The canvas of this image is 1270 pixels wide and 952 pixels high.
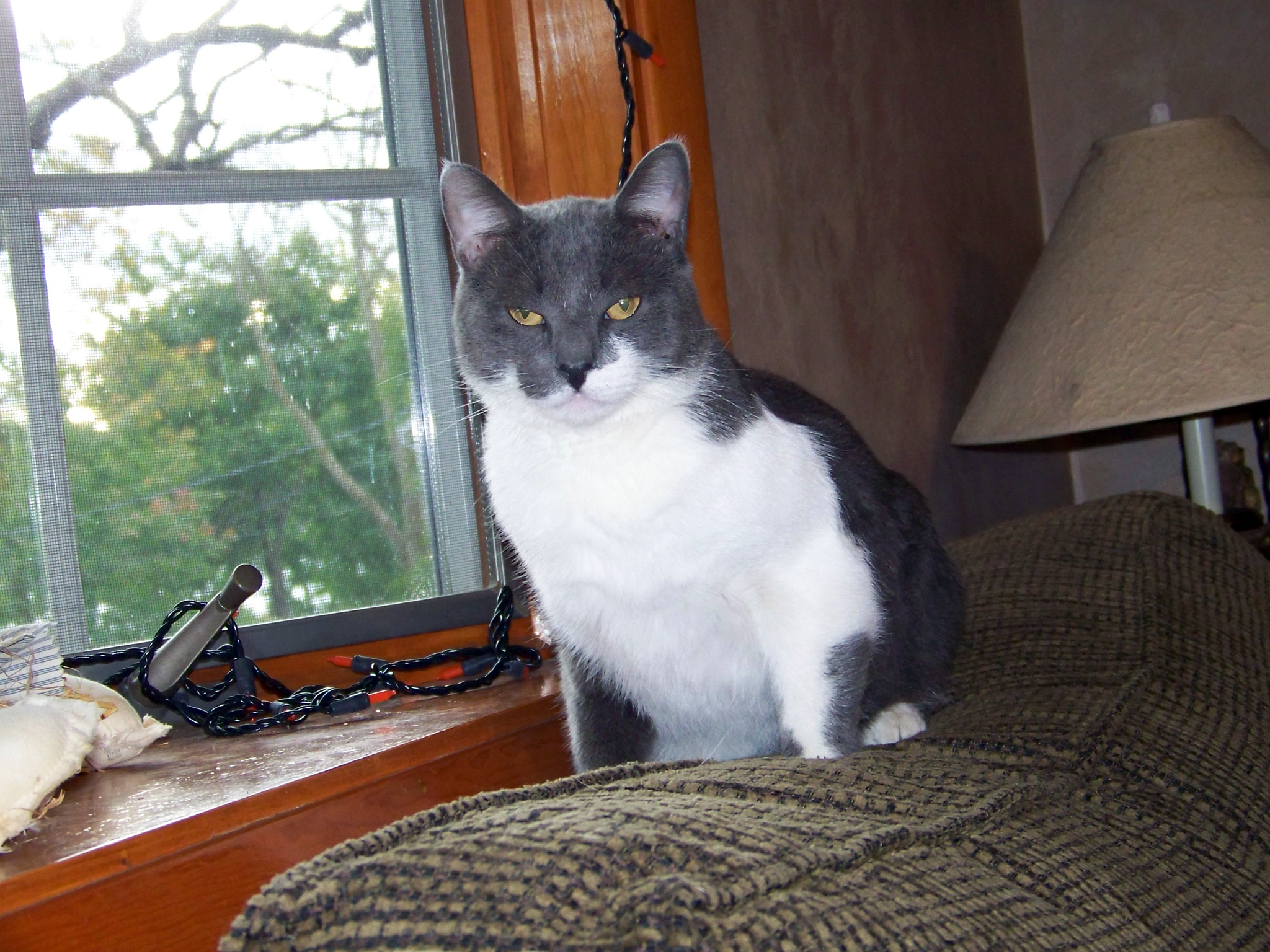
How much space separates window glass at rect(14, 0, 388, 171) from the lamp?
1.04m

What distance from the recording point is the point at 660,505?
2.97ft

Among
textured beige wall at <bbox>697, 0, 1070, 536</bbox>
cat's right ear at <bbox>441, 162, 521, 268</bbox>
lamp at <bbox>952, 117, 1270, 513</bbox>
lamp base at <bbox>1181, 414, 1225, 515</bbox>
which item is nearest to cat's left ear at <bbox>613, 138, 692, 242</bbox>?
cat's right ear at <bbox>441, 162, 521, 268</bbox>

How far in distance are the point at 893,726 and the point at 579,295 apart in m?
0.52

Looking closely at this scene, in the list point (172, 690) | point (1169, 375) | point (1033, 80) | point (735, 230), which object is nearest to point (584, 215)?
point (735, 230)

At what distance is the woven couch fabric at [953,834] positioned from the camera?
442mm

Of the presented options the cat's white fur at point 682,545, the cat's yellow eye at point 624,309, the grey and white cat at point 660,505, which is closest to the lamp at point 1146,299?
the grey and white cat at point 660,505

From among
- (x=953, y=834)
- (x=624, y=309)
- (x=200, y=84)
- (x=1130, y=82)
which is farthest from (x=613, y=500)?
(x=1130, y=82)

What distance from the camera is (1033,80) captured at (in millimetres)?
2514

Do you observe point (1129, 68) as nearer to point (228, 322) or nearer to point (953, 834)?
point (228, 322)

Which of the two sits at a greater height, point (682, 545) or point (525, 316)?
point (525, 316)

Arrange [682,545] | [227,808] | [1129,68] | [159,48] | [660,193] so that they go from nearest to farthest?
1. [227,808]
2. [682,545]
3. [660,193]
4. [159,48]
5. [1129,68]

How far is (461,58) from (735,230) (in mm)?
433

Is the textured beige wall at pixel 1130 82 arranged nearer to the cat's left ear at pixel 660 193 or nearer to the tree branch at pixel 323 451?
the cat's left ear at pixel 660 193

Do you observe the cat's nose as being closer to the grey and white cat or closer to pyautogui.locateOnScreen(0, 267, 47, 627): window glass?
the grey and white cat
